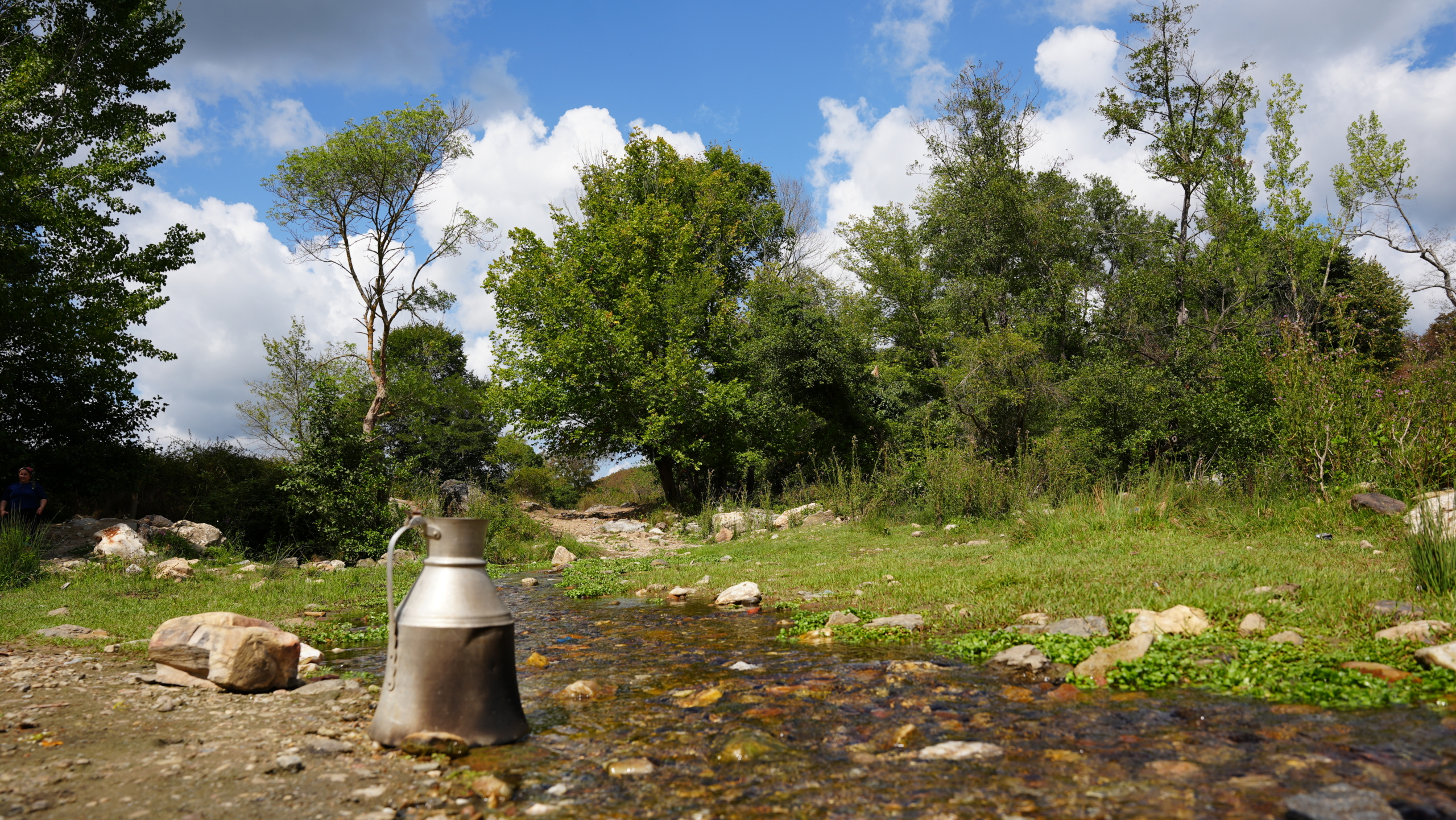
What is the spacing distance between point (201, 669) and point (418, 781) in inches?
100

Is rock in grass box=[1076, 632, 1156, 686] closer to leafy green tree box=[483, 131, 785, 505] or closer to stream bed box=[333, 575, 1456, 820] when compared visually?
stream bed box=[333, 575, 1456, 820]

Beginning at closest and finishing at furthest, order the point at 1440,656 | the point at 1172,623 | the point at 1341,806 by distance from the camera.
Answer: the point at 1341,806 → the point at 1440,656 → the point at 1172,623

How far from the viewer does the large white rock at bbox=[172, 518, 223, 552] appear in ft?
45.8

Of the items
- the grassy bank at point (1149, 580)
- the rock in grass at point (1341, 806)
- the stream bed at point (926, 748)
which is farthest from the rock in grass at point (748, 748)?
the grassy bank at point (1149, 580)

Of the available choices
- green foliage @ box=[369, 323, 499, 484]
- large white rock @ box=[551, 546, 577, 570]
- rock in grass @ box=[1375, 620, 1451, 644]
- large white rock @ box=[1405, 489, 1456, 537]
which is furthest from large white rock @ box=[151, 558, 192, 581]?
green foliage @ box=[369, 323, 499, 484]

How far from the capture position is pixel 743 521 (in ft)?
58.5

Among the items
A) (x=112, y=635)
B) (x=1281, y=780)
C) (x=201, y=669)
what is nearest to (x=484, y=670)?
(x=201, y=669)

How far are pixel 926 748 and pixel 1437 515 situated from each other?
21.1 feet

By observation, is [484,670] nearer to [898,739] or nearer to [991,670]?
[898,739]

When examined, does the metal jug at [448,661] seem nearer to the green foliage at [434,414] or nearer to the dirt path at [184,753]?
the dirt path at [184,753]

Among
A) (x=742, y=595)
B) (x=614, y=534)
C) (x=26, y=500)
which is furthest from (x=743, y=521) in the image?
(x=26, y=500)

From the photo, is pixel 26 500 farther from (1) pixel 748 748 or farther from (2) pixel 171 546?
(1) pixel 748 748

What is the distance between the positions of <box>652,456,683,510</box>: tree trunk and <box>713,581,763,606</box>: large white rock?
1786 cm

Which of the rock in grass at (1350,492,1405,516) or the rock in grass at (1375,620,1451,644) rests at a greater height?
the rock in grass at (1350,492,1405,516)
